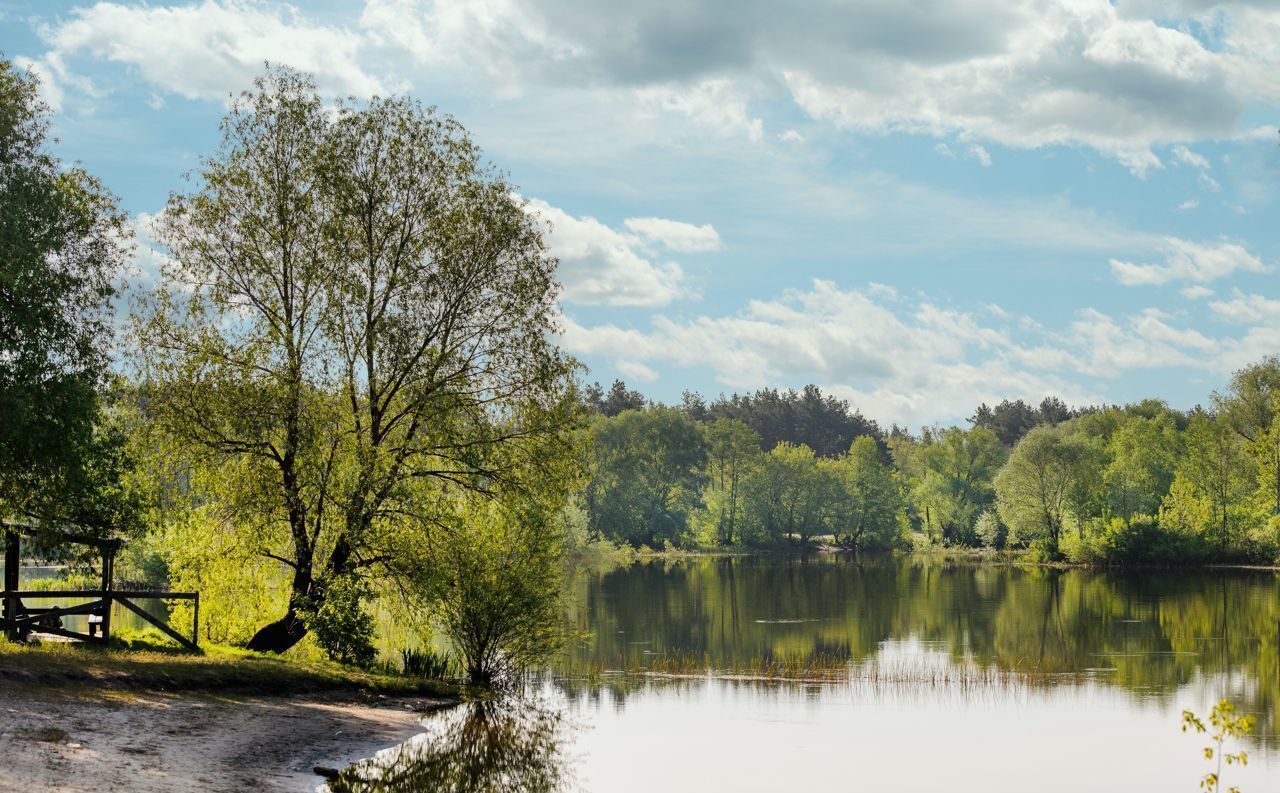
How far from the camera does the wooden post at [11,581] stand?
92.5ft

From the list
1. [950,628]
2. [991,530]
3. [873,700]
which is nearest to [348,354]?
[873,700]

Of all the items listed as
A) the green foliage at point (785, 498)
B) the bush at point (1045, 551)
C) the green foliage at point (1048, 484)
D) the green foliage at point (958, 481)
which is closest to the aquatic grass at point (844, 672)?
the bush at point (1045, 551)

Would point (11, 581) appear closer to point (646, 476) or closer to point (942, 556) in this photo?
point (942, 556)

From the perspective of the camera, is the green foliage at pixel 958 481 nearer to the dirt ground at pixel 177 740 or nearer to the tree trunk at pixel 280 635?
the tree trunk at pixel 280 635

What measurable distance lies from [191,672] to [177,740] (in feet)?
20.6

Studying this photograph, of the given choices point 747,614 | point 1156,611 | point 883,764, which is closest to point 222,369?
point 883,764

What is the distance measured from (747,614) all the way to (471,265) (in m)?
35.3

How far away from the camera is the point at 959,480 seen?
13925cm

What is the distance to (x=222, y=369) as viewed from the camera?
3192 cm

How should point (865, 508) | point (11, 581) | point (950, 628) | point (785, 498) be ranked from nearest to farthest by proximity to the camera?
point (11, 581) < point (950, 628) < point (865, 508) < point (785, 498)

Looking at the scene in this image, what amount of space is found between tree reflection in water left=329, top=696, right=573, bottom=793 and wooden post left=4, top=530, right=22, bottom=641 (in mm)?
10250

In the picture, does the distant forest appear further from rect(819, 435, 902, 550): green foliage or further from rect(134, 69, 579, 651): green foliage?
rect(134, 69, 579, 651): green foliage

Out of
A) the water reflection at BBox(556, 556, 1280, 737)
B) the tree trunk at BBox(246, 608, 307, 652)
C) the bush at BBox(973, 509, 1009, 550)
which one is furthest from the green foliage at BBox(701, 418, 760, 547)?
the tree trunk at BBox(246, 608, 307, 652)

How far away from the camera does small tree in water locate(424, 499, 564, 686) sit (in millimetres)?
32844
